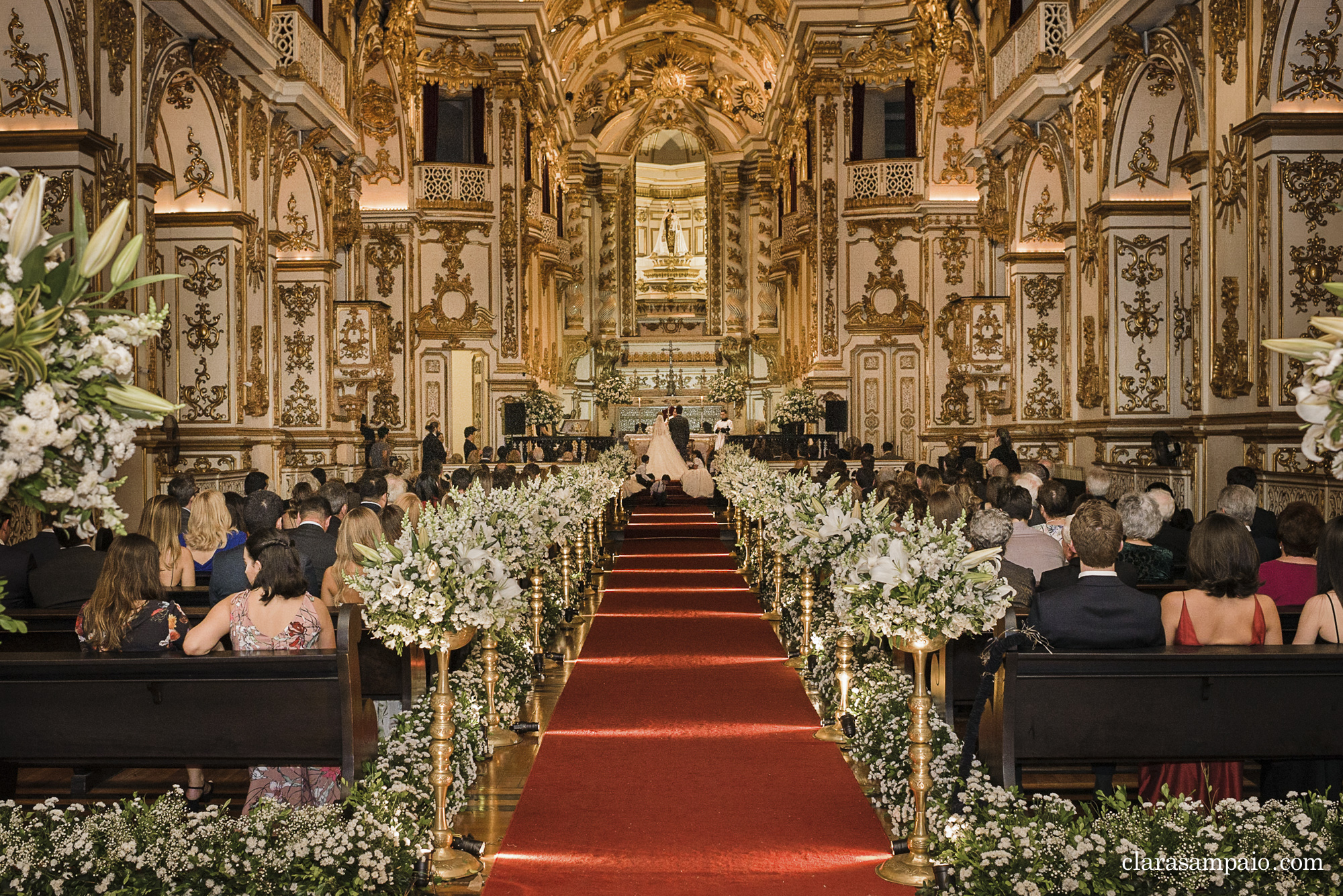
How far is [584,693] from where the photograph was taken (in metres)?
8.36

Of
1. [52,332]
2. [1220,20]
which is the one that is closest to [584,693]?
[52,332]

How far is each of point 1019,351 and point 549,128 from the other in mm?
17343

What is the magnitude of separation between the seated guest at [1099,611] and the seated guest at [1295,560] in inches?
63.2

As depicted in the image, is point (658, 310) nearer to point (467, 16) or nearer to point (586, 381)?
point (586, 381)

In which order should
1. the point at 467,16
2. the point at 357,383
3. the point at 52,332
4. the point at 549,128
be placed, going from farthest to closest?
1. the point at 549,128
2. the point at 467,16
3. the point at 357,383
4. the point at 52,332

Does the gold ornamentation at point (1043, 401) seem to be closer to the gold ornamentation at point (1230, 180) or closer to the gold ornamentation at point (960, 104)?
the gold ornamentation at point (1230, 180)

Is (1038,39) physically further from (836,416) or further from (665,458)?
(665,458)

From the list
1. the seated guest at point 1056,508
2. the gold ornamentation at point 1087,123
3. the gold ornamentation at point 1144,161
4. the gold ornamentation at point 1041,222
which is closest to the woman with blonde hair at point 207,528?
the seated guest at point 1056,508

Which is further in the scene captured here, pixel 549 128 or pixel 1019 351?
pixel 549 128

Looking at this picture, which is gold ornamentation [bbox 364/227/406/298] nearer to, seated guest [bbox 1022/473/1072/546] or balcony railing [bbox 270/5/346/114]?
balcony railing [bbox 270/5/346/114]

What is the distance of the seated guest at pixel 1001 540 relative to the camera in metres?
6.24

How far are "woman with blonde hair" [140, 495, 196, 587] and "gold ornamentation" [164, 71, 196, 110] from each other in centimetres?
778

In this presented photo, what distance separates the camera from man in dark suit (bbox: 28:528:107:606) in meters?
6.79

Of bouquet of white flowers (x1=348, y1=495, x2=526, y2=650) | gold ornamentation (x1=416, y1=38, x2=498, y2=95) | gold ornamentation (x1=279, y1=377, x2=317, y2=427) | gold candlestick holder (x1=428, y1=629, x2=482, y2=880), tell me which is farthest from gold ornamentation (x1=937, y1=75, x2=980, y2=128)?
gold candlestick holder (x1=428, y1=629, x2=482, y2=880)
